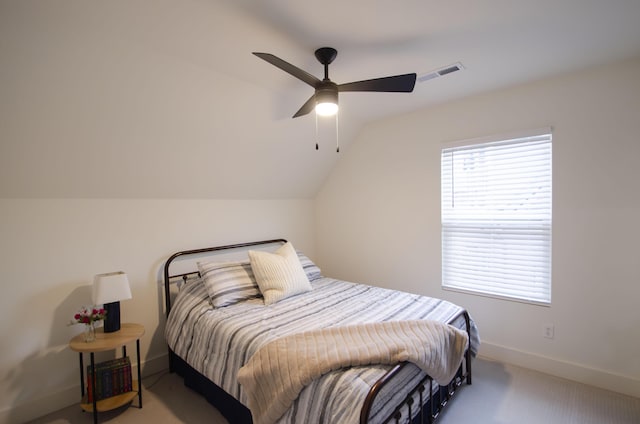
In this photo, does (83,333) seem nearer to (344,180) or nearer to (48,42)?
(48,42)

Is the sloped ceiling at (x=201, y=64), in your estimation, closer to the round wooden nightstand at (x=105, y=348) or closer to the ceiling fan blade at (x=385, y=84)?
the ceiling fan blade at (x=385, y=84)

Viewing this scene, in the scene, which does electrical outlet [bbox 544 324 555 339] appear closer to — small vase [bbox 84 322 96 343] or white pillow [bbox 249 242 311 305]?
white pillow [bbox 249 242 311 305]

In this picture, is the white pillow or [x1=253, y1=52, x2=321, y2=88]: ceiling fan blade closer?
[x1=253, y1=52, x2=321, y2=88]: ceiling fan blade

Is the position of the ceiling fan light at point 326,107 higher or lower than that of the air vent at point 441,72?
lower

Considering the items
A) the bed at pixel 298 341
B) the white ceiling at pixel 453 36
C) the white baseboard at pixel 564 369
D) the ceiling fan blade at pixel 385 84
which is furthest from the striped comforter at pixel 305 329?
the white ceiling at pixel 453 36

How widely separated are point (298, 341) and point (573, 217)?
2.42 meters

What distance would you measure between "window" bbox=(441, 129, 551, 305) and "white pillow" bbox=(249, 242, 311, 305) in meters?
1.55

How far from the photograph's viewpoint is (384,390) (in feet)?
4.93

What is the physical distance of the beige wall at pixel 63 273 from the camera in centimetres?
217

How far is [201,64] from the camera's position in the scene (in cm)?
217

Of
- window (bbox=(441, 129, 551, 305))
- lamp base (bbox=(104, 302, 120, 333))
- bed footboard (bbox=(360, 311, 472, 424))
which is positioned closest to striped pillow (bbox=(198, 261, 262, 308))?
lamp base (bbox=(104, 302, 120, 333))

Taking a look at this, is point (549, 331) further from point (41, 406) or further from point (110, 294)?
point (41, 406)

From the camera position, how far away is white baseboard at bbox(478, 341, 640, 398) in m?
2.36

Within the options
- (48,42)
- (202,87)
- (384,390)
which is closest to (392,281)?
(384,390)
